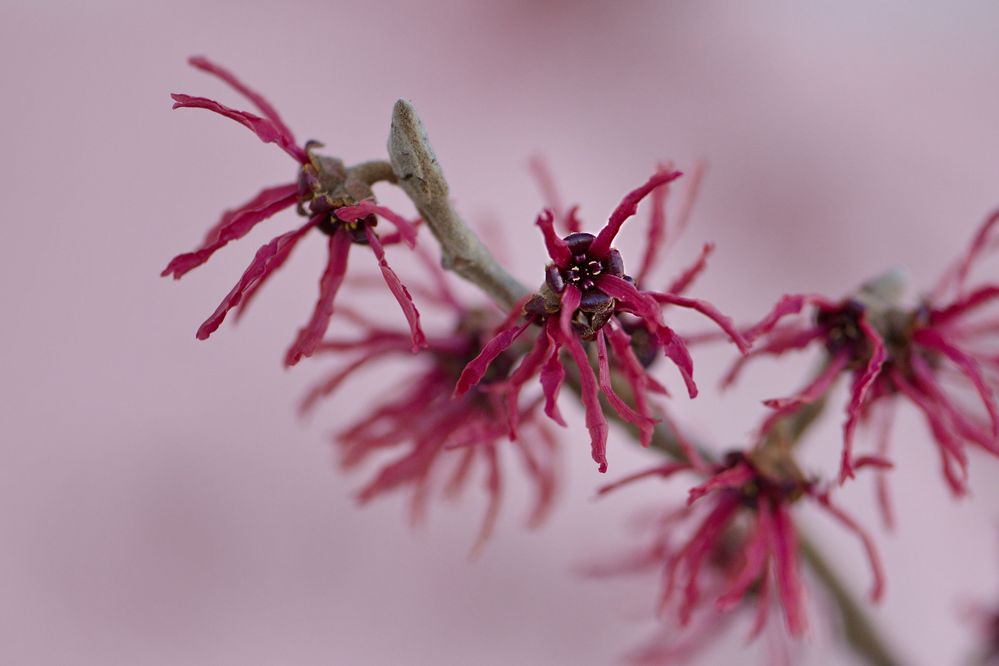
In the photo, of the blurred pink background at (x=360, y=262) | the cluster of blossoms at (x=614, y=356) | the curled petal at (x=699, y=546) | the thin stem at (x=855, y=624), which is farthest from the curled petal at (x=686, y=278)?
the blurred pink background at (x=360, y=262)

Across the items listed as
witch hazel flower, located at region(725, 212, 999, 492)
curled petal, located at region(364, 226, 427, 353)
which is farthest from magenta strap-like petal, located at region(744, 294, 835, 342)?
curled petal, located at region(364, 226, 427, 353)

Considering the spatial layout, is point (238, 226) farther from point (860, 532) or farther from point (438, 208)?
point (860, 532)

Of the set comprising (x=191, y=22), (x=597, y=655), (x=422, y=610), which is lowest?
(x=597, y=655)

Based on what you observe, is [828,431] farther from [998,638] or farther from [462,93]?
[462,93]

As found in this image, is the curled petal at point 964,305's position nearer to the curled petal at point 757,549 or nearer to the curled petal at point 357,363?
the curled petal at point 757,549

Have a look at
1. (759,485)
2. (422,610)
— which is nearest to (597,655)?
(422,610)

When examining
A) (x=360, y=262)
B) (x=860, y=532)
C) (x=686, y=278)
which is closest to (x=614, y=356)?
(x=686, y=278)
